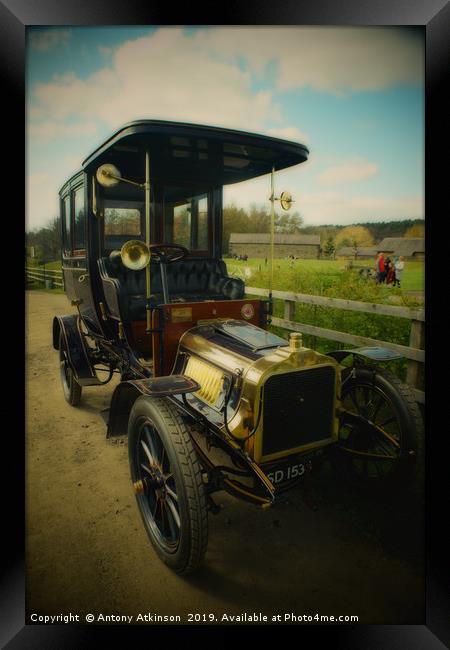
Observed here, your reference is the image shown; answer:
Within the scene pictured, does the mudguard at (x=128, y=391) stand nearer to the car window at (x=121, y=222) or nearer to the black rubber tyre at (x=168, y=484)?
the black rubber tyre at (x=168, y=484)

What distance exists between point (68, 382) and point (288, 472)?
346 cm

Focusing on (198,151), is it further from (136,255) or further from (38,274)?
(38,274)

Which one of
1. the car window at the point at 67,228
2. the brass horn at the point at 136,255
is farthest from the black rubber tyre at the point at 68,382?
the brass horn at the point at 136,255

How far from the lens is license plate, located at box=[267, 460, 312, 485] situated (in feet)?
7.53

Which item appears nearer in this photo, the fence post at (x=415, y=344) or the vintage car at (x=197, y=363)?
the vintage car at (x=197, y=363)

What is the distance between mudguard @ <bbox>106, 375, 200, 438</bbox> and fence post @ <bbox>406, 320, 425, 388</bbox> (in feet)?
8.39

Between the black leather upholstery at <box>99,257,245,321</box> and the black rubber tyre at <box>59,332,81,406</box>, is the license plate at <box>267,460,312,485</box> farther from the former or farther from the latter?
the black rubber tyre at <box>59,332,81,406</box>

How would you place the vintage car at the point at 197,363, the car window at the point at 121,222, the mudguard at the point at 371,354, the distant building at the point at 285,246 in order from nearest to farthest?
the vintage car at the point at 197,363, the mudguard at the point at 371,354, the car window at the point at 121,222, the distant building at the point at 285,246

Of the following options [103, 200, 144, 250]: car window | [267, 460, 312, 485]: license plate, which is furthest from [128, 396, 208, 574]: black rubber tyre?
[103, 200, 144, 250]: car window

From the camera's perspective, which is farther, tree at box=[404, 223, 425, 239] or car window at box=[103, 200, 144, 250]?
car window at box=[103, 200, 144, 250]

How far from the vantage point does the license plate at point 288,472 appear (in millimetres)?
2295

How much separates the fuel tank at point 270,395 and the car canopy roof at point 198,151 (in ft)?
5.03
